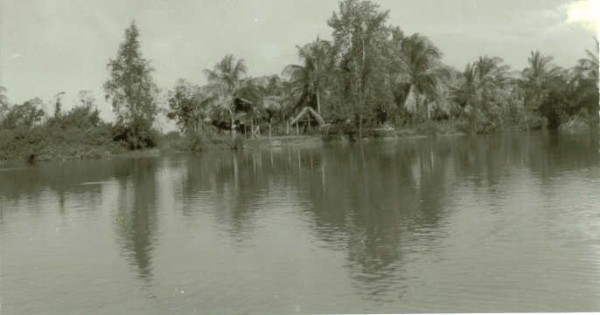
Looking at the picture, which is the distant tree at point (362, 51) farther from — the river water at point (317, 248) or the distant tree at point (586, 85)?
the river water at point (317, 248)

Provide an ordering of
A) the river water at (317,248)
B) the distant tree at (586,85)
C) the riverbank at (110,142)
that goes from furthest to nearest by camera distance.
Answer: the riverbank at (110,142), the distant tree at (586,85), the river water at (317,248)

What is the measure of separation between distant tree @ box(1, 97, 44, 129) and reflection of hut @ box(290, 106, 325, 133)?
76.9 feet

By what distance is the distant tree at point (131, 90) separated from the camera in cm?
5616

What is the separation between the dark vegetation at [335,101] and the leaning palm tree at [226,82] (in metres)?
0.09

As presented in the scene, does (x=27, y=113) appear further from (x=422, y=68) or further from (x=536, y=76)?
(x=536, y=76)

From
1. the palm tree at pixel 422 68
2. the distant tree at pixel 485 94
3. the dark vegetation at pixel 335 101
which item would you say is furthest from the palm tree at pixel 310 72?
the distant tree at pixel 485 94

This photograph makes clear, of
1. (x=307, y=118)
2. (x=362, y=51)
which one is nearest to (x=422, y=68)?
(x=362, y=51)

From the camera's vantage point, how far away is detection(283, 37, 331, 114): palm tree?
68.1 m

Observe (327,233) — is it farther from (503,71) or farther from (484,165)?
(503,71)

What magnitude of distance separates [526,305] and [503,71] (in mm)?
71409

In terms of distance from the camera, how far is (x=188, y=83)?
71500 mm

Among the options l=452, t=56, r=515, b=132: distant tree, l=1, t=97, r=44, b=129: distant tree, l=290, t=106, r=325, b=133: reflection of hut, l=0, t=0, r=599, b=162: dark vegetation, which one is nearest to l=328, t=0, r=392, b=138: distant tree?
l=0, t=0, r=599, b=162: dark vegetation

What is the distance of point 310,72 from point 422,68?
35.4 ft

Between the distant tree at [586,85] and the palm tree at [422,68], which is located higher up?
the palm tree at [422,68]
